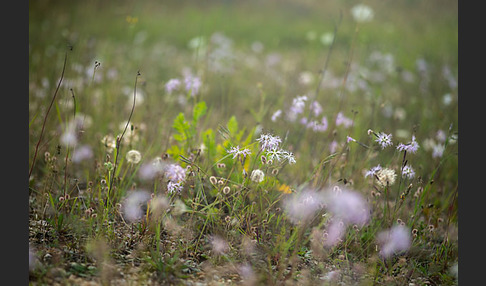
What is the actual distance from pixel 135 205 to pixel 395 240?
131 centimetres

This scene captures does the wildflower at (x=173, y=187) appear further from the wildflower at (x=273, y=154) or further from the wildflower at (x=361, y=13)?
the wildflower at (x=361, y=13)

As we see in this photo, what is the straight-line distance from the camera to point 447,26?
25.1ft

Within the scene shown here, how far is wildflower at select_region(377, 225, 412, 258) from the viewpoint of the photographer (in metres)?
1.90

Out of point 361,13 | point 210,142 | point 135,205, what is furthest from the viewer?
point 361,13

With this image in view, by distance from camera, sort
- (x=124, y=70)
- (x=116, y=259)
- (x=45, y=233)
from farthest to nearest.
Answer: (x=124, y=70) < (x=45, y=233) < (x=116, y=259)

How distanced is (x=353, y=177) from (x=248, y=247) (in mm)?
951

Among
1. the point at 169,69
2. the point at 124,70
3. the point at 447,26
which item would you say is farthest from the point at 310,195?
the point at 447,26

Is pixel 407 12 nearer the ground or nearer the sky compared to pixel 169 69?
nearer the sky

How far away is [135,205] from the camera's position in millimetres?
2037

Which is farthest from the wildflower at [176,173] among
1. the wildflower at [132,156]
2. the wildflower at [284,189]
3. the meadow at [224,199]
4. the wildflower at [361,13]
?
the wildflower at [361,13]

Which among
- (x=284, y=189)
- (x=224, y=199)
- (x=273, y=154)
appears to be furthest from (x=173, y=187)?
(x=284, y=189)

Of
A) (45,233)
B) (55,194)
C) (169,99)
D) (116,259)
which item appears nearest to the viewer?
(116,259)

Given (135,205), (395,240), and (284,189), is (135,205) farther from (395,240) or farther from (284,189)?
(395,240)

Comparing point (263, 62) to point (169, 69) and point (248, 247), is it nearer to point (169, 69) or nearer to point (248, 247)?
point (169, 69)
